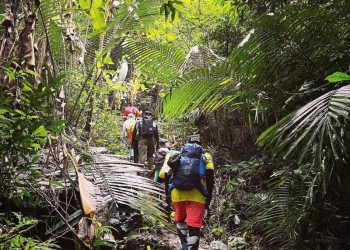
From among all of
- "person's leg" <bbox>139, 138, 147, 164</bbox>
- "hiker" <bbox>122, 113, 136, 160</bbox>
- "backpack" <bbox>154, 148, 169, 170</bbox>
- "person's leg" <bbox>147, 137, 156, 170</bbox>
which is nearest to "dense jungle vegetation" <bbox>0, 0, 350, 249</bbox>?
"backpack" <bbox>154, 148, 169, 170</bbox>

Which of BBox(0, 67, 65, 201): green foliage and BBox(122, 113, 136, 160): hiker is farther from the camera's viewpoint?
BBox(122, 113, 136, 160): hiker

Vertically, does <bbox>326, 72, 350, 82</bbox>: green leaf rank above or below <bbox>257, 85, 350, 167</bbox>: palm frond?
above

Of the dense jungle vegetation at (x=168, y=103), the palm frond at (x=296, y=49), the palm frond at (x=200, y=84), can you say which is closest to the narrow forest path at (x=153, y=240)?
the dense jungle vegetation at (x=168, y=103)

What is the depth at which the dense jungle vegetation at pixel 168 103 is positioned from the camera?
2.00 metres

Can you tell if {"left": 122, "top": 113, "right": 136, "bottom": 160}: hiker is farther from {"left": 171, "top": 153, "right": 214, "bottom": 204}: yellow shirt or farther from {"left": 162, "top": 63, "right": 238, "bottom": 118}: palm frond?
{"left": 162, "top": 63, "right": 238, "bottom": 118}: palm frond

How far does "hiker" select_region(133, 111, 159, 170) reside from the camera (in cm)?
765

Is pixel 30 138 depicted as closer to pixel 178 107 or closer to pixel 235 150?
pixel 178 107

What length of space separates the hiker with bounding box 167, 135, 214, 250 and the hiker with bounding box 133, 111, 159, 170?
3.02m

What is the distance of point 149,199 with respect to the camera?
2461mm

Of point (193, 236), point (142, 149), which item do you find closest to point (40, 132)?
point (193, 236)

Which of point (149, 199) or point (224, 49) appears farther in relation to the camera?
point (224, 49)

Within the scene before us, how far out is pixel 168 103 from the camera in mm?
3625

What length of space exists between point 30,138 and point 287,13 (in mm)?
2220

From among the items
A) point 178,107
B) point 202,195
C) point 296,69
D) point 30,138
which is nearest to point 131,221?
point 202,195
